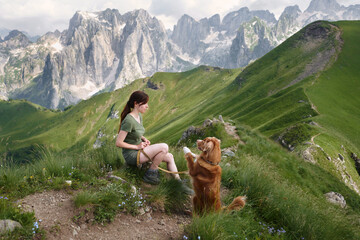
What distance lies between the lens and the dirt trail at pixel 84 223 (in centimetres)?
456

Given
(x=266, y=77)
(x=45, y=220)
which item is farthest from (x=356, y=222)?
(x=266, y=77)

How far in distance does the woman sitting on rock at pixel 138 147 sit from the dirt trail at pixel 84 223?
1352 millimetres

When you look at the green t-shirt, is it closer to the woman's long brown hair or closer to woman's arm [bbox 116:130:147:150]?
woman's arm [bbox 116:130:147:150]

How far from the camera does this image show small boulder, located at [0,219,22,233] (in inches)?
152

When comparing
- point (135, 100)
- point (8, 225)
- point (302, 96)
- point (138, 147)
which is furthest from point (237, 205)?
point (302, 96)

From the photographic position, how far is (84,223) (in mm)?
4871

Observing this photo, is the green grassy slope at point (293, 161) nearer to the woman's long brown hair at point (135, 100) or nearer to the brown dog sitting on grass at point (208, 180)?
the brown dog sitting on grass at point (208, 180)

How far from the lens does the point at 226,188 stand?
7.41 meters

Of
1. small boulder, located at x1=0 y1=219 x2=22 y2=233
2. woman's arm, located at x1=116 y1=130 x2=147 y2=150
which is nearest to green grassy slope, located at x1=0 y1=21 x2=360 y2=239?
woman's arm, located at x1=116 y1=130 x2=147 y2=150

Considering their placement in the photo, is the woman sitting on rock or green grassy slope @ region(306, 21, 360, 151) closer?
the woman sitting on rock

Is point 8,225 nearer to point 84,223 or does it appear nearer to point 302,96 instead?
point 84,223

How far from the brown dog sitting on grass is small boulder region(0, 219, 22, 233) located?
3.90 meters

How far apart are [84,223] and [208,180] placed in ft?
10.3

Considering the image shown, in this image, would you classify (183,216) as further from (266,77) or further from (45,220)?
(266,77)
